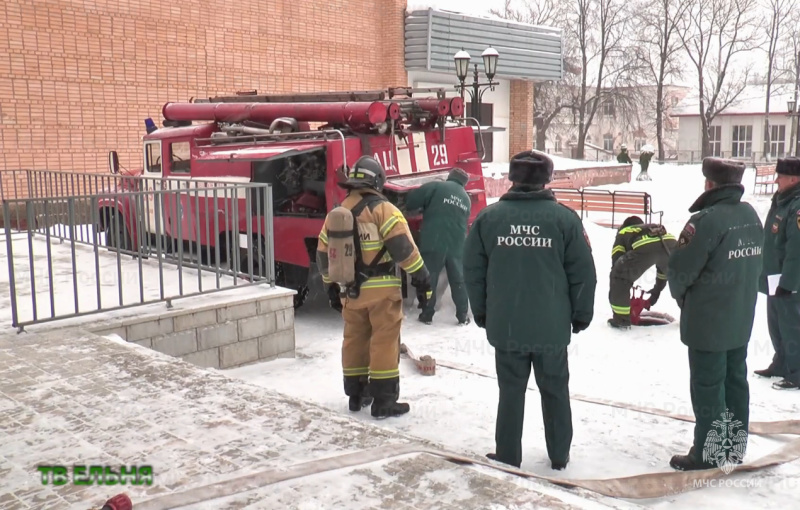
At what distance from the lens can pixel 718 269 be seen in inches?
171

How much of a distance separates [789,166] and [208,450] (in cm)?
489

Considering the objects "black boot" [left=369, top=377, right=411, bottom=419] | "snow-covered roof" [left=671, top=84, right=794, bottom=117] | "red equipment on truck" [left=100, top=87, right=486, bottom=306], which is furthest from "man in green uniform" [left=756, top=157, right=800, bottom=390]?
"snow-covered roof" [left=671, top=84, right=794, bottom=117]

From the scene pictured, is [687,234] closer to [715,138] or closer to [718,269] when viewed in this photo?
[718,269]

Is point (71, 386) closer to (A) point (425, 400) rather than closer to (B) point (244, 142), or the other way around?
(A) point (425, 400)

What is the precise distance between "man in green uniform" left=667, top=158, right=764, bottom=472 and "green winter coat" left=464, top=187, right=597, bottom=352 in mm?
640

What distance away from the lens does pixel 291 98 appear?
34.2 ft

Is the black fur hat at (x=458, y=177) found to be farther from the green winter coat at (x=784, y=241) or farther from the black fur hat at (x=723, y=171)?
the black fur hat at (x=723, y=171)

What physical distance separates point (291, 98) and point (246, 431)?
7.32 m

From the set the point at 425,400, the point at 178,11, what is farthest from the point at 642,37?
the point at 425,400

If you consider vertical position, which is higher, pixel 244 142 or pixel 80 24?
pixel 80 24

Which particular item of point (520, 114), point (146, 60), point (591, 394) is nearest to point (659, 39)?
point (520, 114)

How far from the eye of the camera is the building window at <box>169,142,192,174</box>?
409 inches

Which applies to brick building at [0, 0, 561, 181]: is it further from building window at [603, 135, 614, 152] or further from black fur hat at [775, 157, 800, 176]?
building window at [603, 135, 614, 152]

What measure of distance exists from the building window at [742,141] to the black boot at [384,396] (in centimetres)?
5290
